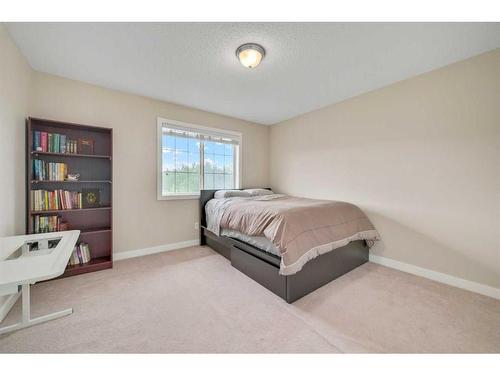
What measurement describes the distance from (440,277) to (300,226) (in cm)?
176

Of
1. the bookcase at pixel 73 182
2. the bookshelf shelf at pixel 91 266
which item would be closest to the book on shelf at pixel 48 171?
the bookcase at pixel 73 182

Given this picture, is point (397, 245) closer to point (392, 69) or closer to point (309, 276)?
point (309, 276)

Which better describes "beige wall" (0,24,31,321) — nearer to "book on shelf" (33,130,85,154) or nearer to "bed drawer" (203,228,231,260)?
"book on shelf" (33,130,85,154)

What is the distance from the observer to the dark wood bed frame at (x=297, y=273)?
73.0 inches

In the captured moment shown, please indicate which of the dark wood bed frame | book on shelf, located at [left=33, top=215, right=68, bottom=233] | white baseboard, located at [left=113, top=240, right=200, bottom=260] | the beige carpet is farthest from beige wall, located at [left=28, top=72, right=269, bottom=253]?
the dark wood bed frame

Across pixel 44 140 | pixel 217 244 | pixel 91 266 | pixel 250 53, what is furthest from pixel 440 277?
pixel 44 140

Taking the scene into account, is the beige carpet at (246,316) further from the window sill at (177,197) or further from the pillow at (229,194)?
the pillow at (229,194)

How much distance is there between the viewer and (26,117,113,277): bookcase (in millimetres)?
2100

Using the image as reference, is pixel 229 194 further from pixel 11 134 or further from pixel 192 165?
pixel 11 134

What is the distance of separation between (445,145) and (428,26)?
1.24 m

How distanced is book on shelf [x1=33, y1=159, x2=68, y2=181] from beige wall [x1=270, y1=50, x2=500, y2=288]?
3.59 m

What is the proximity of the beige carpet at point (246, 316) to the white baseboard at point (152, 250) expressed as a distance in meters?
0.43

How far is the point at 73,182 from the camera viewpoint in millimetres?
2408
